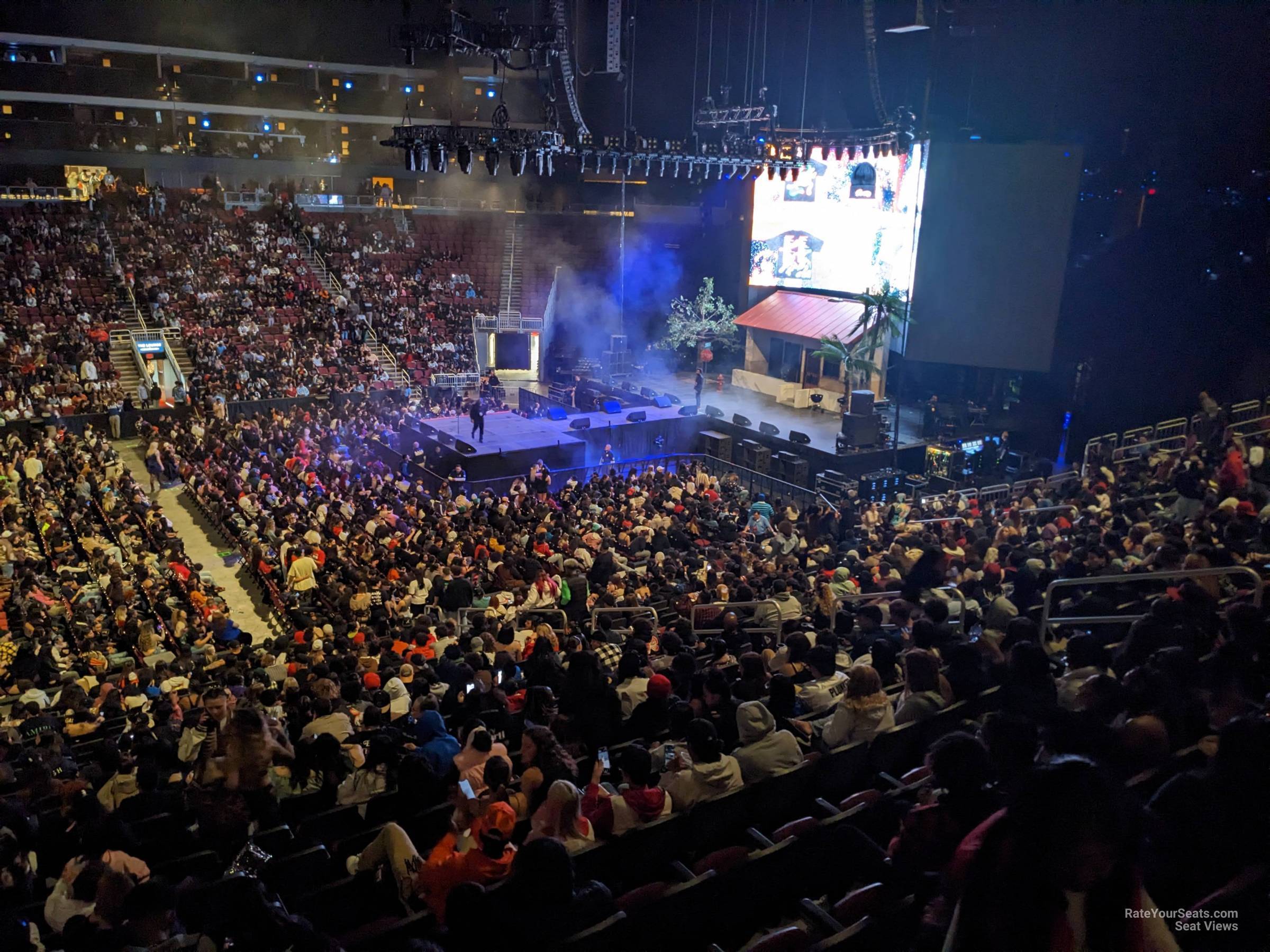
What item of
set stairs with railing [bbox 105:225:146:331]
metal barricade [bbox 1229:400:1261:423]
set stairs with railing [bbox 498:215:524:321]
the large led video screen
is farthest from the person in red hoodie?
set stairs with railing [bbox 498:215:524:321]

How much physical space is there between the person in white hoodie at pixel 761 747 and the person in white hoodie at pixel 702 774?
0.07 m

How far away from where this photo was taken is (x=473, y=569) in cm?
1162

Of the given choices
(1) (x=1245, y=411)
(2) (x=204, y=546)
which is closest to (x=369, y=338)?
(2) (x=204, y=546)

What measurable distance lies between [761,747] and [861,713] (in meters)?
0.59

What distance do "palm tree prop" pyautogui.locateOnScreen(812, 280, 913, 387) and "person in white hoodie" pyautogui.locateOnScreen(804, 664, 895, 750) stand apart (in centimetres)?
1869

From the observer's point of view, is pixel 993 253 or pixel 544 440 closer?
pixel 993 253

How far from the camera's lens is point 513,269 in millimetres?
32375

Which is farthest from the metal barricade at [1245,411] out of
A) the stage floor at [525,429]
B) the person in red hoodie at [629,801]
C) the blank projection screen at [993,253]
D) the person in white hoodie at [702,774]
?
the person in red hoodie at [629,801]

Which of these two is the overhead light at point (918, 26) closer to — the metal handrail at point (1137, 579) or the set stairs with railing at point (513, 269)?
the metal handrail at point (1137, 579)

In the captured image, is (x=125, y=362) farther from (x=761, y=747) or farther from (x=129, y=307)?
(x=761, y=747)

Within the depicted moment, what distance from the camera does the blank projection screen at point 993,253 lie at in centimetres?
1831

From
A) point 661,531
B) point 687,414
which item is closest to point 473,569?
point 661,531

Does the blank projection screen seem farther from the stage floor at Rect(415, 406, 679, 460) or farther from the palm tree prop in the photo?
the stage floor at Rect(415, 406, 679, 460)

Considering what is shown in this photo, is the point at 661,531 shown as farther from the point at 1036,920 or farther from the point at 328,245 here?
the point at 328,245
